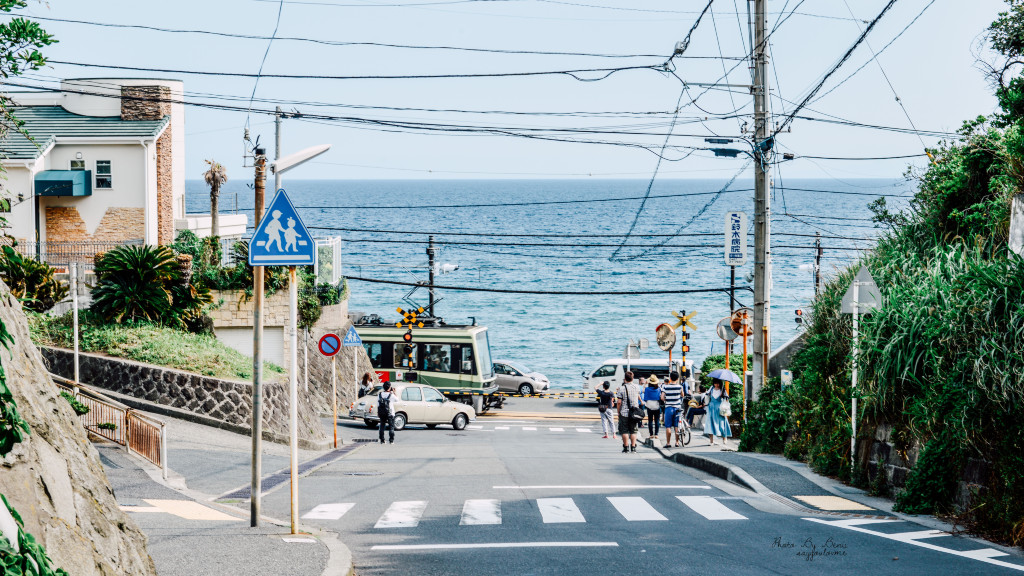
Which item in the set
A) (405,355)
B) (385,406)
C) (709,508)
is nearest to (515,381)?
(405,355)

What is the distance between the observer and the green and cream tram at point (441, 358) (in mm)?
36031

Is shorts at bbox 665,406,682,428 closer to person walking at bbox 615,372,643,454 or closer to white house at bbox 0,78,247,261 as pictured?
person walking at bbox 615,372,643,454

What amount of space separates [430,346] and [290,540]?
89.3 ft

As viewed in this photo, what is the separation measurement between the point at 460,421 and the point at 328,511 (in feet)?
56.9

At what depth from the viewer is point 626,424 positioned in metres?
22.2

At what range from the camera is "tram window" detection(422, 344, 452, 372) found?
3638cm

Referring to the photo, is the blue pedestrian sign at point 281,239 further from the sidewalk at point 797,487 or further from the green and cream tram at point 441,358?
the green and cream tram at point 441,358

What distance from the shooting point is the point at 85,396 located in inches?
692

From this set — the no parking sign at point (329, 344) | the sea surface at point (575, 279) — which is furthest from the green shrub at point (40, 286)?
the sea surface at point (575, 279)

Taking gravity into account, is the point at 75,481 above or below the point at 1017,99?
below

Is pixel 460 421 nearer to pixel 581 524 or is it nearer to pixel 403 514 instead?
pixel 403 514

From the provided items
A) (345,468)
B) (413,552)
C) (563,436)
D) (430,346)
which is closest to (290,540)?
(413,552)

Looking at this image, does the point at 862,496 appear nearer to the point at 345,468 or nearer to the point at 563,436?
the point at 345,468

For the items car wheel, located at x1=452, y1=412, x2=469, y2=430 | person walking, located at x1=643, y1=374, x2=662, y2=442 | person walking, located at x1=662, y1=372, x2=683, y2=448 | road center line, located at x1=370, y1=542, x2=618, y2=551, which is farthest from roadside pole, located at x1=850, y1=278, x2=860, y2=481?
car wheel, located at x1=452, y1=412, x2=469, y2=430
